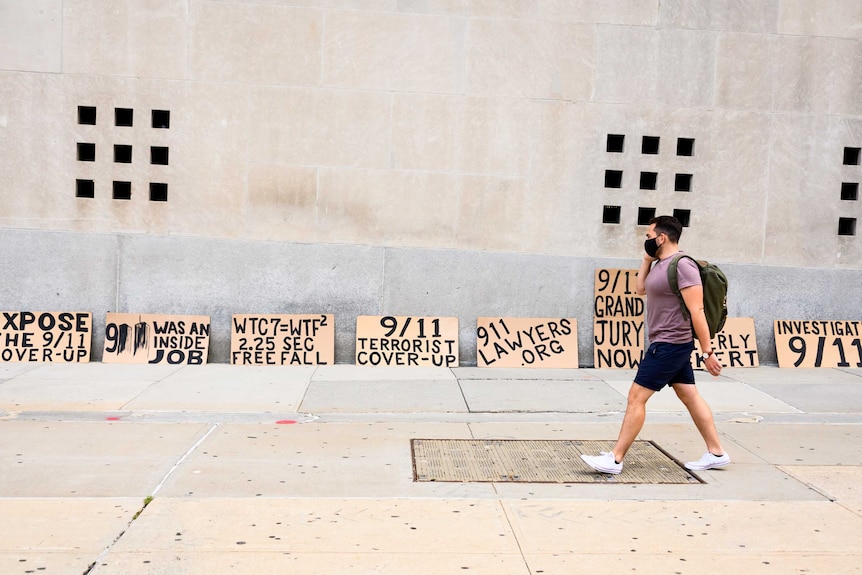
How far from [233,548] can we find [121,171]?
644 cm

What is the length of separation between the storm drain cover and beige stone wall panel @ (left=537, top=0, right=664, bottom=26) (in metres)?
5.43

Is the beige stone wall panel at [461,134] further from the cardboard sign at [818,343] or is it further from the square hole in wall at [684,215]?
the cardboard sign at [818,343]

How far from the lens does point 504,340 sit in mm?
9375

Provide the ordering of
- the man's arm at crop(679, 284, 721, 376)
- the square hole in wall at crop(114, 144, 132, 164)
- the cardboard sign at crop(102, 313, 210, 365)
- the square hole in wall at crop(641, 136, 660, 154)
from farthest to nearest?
the square hole in wall at crop(641, 136, 660, 154), the square hole in wall at crop(114, 144, 132, 164), the cardboard sign at crop(102, 313, 210, 365), the man's arm at crop(679, 284, 721, 376)

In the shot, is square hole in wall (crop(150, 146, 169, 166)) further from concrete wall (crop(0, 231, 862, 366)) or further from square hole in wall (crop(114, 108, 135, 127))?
concrete wall (crop(0, 231, 862, 366))

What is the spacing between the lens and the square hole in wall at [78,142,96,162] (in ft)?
30.2

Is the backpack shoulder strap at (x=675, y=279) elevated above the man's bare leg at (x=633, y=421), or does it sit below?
above

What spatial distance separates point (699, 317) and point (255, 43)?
6.26 m

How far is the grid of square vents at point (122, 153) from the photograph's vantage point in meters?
9.16

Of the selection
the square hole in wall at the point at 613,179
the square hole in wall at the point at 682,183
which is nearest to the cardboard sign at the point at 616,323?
the square hole in wall at the point at 613,179

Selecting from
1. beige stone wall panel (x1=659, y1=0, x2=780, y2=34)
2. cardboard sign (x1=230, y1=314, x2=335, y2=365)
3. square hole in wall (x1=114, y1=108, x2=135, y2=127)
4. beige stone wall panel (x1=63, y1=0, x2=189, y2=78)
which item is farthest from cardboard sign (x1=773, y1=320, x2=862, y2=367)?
square hole in wall (x1=114, y1=108, x2=135, y2=127)

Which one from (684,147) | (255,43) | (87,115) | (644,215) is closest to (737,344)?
(644,215)

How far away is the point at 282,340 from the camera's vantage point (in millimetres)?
9195

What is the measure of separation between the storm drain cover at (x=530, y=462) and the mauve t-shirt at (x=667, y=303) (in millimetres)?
905
